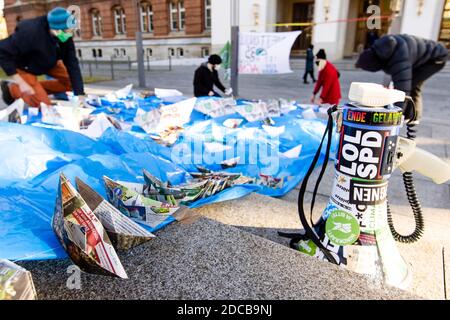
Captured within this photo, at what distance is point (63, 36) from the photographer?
4.79 metres

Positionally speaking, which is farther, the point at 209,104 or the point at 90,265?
the point at 209,104

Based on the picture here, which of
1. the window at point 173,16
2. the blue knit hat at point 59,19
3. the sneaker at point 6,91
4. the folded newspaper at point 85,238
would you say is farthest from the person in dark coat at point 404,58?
the window at point 173,16

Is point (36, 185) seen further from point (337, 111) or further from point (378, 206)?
point (378, 206)

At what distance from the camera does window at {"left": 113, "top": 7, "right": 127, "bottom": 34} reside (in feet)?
83.9

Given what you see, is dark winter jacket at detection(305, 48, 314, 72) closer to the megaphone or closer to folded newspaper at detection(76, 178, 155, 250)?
the megaphone

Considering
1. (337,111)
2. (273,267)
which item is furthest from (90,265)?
(337,111)

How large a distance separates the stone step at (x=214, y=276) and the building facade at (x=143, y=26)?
2194 cm

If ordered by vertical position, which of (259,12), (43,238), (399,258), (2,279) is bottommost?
(399,258)

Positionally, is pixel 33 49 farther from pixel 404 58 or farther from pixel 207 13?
pixel 207 13

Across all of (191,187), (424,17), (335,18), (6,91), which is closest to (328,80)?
(191,187)

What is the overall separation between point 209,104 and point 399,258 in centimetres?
346

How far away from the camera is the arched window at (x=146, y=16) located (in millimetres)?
24472

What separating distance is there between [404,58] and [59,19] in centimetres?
456

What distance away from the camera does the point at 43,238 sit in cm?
141
